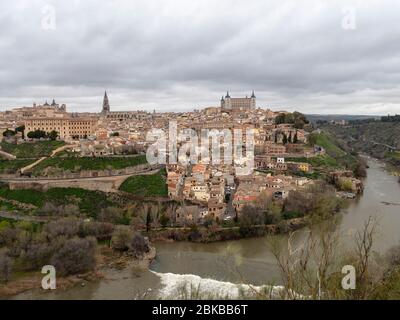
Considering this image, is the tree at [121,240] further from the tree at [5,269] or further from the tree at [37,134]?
the tree at [37,134]

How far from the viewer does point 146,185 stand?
1903cm

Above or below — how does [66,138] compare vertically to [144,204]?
above

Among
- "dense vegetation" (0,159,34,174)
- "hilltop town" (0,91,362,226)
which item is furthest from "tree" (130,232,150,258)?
"dense vegetation" (0,159,34,174)

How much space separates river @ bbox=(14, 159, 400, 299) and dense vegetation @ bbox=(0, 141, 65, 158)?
11320 mm

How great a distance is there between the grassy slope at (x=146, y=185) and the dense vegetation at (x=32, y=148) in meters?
5.99

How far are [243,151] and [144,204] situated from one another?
1234cm

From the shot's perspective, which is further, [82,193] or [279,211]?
[82,193]

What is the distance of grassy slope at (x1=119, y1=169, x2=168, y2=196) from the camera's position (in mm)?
18484

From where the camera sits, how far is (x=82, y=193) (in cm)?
1828

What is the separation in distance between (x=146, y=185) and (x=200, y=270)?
A: 7.69 m

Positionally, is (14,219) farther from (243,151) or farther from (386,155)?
(386,155)

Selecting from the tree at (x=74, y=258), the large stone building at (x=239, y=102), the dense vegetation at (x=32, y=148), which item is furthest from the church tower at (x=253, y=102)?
the tree at (x=74, y=258)

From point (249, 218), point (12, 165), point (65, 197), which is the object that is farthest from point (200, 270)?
point (12, 165)
